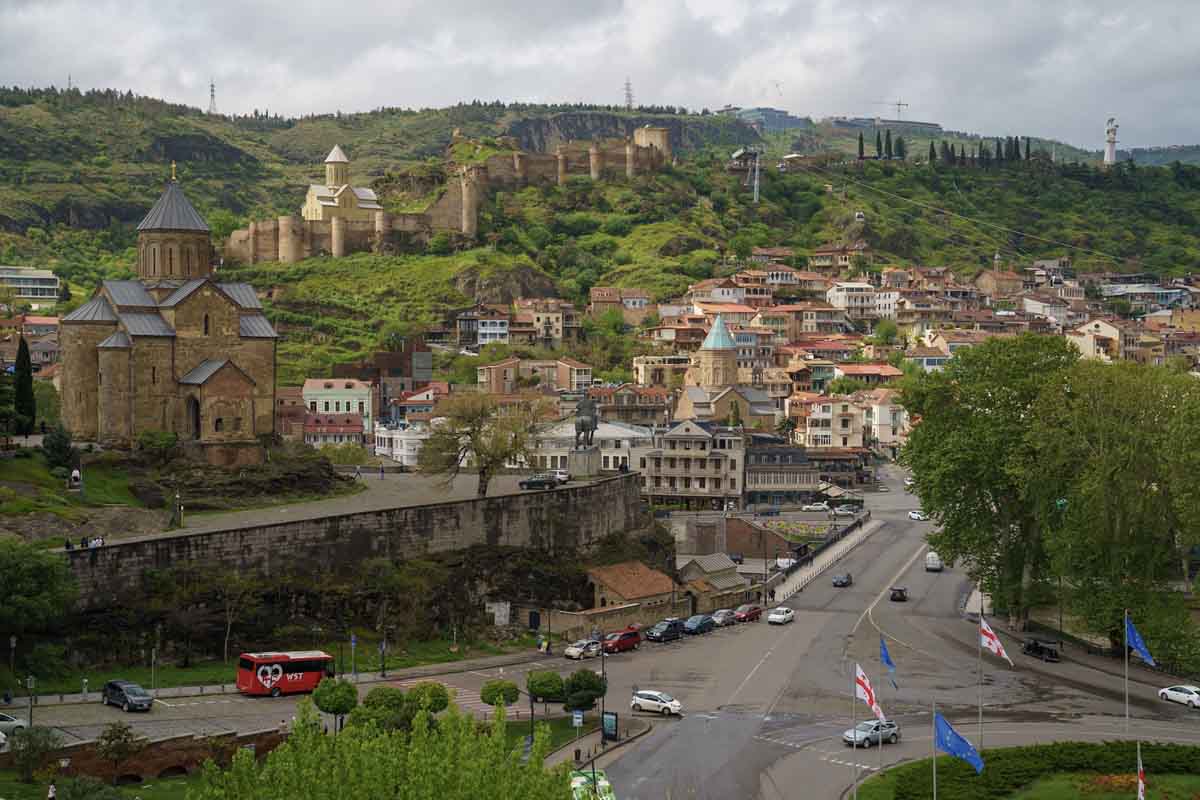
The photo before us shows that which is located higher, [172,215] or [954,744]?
[172,215]

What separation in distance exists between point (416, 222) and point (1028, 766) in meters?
114

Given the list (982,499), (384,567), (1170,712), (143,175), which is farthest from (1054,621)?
(143,175)

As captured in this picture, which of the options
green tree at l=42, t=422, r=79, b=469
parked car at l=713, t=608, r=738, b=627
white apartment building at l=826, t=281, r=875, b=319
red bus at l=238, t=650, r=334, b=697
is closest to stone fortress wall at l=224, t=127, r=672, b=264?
white apartment building at l=826, t=281, r=875, b=319

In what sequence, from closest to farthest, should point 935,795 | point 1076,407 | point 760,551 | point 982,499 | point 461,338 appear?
point 935,795 < point 1076,407 < point 982,499 < point 760,551 < point 461,338

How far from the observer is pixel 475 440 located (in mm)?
59250

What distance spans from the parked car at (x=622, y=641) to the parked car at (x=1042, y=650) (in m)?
13.1

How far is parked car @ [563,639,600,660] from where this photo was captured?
1925 inches

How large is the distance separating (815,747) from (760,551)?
3839cm

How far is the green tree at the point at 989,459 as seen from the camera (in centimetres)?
5581

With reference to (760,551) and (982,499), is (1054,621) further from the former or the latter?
(760,551)

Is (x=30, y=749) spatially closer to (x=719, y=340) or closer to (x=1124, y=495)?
(x=1124, y=495)

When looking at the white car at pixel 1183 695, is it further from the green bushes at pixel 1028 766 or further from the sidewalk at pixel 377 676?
the sidewalk at pixel 377 676

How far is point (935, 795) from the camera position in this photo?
3281cm

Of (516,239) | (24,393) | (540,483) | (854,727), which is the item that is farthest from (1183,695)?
(516,239)
